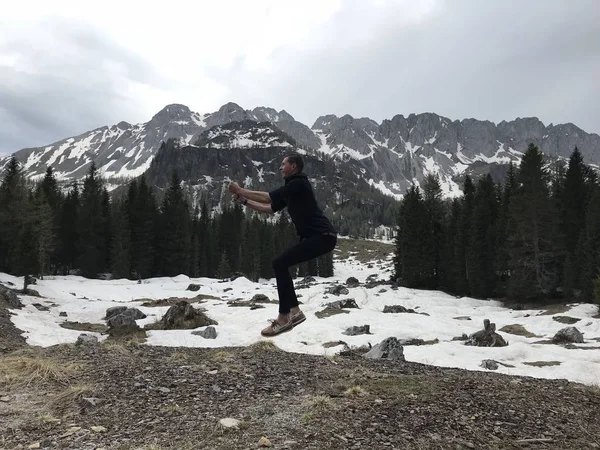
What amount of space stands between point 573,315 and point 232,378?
98.2 feet

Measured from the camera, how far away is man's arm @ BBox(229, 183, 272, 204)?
6332mm

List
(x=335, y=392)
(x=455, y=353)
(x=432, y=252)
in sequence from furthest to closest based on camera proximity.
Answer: (x=432, y=252) < (x=455, y=353) < (x=335, y=392)

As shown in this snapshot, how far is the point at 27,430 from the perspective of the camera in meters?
4.92

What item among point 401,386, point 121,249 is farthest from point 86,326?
point 121,249

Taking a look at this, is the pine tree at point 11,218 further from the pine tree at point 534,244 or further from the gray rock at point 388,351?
the pine tree at point 534,244

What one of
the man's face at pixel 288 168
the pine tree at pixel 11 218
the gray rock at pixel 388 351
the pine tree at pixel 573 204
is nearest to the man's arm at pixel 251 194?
the man's face at pixel 288 168

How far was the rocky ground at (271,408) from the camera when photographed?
4809 mm

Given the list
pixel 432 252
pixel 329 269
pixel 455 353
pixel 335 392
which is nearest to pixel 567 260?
pixel 432 252

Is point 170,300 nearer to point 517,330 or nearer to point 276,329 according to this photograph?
point 517,330

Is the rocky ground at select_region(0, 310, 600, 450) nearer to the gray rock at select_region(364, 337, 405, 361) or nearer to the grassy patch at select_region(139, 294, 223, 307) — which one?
the gray rock at select_region(364, 337, 405, 361)

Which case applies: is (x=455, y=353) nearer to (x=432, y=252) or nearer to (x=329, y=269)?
(x=432, y=252)

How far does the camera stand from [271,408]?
228 inches

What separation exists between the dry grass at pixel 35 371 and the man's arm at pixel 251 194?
4387 millimetres

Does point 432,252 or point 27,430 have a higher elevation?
point 432,252
